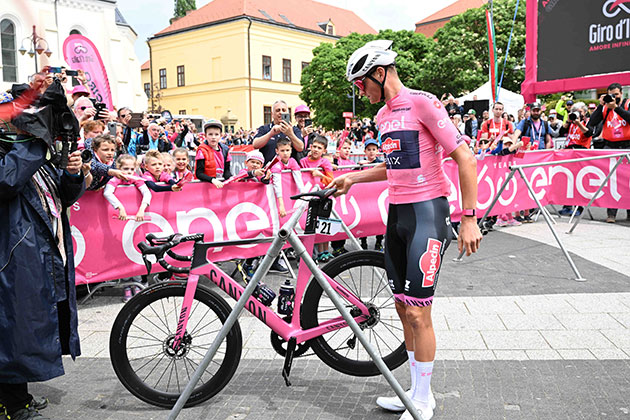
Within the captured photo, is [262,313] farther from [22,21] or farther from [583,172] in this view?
[583,172]

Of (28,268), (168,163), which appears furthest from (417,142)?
(168,163)

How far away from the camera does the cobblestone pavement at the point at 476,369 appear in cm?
362

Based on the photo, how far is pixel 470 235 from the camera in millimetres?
3311

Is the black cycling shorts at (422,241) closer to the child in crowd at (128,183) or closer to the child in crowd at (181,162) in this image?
the child in crowd at (128,183)

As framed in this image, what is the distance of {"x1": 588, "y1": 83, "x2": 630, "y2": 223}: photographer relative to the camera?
1099cm

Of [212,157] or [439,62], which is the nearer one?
[212,157]

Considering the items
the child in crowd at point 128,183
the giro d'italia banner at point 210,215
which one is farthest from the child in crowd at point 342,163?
the child in crowd at point 128,183

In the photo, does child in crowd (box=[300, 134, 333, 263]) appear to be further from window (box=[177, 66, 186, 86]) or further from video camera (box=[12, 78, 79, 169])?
window (box=[177, 66, 186, 86])

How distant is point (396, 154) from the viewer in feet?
11.2

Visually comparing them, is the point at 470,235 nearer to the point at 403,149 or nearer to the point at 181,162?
the point at 403,149

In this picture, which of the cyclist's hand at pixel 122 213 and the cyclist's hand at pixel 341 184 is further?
the cyclist's hand at pixel 122 213

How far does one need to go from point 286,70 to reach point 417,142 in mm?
67294

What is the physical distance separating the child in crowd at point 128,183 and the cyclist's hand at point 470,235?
12.4ft

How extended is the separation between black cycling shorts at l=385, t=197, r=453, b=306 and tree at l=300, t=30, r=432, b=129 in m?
50.0
